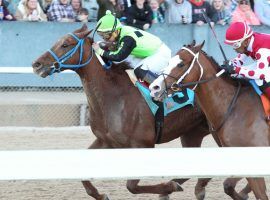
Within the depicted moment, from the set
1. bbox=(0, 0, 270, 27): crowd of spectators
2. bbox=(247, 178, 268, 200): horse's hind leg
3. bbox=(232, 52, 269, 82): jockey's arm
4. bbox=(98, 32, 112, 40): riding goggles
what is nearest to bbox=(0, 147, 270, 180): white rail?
bbox=(247, 178, 268, 200): horse's hind leg

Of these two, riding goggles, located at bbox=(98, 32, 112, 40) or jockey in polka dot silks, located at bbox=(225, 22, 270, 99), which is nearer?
jockey in polka dot silks, located at bbox=(225, 22, 270, 99)

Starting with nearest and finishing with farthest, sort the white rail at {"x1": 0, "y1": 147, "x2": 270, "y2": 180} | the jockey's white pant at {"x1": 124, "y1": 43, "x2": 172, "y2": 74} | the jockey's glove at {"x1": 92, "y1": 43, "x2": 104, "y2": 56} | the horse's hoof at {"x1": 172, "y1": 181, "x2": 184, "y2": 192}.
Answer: the white rail at {"x1": 0, "y1": 147, "x2": 270, "y2": 180}, the horse's hoof at {"x1": 172, "y1": 181, "x2": 184, "y2": 192}, the jockey's glove at {"x1": 92, "y1": 43, "x2": 104, "y2": 56}, the jockey's white pant at {"x1": 124, "y1": 43, "x2": 172, "y2": 74}

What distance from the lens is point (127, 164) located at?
5.31m

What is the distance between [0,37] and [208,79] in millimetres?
6804

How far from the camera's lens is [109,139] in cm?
805

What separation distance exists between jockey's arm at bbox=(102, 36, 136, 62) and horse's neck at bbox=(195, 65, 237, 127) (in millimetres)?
1036

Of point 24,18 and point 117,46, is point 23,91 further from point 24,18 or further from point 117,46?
point 117,46

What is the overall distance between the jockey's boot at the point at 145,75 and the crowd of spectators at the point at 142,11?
190 inches

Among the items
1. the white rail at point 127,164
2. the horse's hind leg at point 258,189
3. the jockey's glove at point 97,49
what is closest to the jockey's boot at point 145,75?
the jockey's glove at point 97,49

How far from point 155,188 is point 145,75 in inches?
40.9

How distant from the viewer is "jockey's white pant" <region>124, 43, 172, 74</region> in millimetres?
8344

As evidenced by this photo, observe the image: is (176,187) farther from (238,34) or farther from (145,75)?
(238,34)

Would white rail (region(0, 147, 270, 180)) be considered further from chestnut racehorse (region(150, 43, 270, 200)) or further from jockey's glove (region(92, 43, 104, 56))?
jockey's glove (region(92, 43, 104, 56))

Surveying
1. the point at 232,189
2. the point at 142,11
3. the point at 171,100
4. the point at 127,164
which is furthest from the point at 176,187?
the point at 142,11
